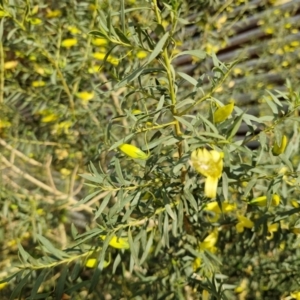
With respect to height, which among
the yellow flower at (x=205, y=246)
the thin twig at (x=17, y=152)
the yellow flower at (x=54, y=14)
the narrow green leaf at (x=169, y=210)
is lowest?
the thin twig at (x=17, y=152)

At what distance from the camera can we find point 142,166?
0.88 meters

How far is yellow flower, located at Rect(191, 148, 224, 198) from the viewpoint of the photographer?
0.74 metres

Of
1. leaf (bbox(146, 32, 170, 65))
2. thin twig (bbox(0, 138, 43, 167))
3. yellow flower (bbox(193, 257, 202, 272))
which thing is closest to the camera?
leaf (bbox(146, 32, 170, 65))

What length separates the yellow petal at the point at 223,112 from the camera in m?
0.75

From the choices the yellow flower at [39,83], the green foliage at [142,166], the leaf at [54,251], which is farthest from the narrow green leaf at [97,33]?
the yellow flower at [39,83]

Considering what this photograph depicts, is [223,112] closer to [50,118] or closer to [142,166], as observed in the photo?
[142,166]

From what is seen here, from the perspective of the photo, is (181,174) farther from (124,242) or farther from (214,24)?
(214,24)

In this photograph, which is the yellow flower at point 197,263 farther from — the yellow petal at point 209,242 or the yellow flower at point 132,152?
the yellow flower at point 132,152

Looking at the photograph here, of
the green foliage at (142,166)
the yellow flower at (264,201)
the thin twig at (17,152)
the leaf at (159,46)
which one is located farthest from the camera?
the thin twig at (17,152)

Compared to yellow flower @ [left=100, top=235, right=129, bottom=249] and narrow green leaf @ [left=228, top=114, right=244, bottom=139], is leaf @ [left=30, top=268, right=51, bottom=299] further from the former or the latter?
narrow green leaf @ [left=228, top=114, right=244, bottom=139]

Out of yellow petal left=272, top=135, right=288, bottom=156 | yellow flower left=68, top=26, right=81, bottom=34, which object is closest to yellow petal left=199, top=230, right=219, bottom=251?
yellow petal left=272, top=135, right=288, bottom=156

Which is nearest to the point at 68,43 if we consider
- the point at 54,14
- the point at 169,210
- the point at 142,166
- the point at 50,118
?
the point at 54,14

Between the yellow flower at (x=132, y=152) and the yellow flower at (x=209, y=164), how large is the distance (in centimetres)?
10

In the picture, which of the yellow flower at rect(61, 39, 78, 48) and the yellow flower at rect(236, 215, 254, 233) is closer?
the yellow flower at rect(236, 215, 254, 233)
